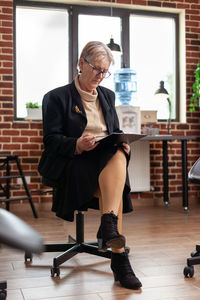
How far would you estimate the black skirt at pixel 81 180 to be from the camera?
1820 millimetres

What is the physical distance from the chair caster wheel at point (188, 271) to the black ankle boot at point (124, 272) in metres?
0.26

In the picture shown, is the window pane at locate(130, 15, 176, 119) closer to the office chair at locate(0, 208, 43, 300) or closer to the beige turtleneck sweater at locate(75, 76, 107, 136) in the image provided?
the beige turtleneck sweater at locate(75, 76, 107, 136)

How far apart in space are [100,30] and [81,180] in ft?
9.29

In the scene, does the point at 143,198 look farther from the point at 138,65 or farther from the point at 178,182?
the point at 138,65

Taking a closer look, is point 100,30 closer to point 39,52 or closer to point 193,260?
point 39,52

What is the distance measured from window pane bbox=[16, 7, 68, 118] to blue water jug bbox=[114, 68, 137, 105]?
1.85 ft

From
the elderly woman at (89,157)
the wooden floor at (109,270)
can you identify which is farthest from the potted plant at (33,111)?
the elderly woman at (89,157)

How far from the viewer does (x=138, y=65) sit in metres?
4.35

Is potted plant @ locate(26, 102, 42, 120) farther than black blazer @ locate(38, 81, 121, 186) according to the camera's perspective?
Yes

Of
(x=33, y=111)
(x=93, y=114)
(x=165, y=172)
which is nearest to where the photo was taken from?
(x=93, y=114)

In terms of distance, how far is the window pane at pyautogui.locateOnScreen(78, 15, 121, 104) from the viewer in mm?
4199

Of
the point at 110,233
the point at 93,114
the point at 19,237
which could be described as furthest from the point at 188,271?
the point at 19,237

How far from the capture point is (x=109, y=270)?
6.38 feet

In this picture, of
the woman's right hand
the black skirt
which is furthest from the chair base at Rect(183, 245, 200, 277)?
the woman's right hand
